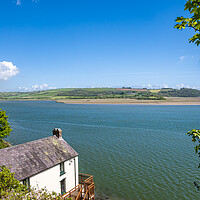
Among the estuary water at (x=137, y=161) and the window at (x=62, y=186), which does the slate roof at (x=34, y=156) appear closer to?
the window at (x=62, y=186)

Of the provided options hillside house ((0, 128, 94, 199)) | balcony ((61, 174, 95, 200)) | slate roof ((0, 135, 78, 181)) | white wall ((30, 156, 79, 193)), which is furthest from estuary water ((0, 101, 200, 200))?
slate roof ((0, 135, 78, 181))

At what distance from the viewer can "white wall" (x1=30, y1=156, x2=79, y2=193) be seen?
18.2 m

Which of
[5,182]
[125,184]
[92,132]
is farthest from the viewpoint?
[92,132]

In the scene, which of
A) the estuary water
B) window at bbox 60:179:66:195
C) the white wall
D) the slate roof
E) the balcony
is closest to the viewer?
the slate roof

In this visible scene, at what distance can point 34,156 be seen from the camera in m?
19.5

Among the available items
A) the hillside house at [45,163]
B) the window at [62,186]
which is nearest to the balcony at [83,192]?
the hillside house at [45,163]

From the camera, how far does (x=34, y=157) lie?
19.3 metres

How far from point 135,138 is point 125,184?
68.8 feet

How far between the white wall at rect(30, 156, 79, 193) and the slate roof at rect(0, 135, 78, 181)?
0.57 m

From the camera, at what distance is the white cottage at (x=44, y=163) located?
692 inches

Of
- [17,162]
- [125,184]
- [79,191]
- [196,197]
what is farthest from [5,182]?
[196,197]

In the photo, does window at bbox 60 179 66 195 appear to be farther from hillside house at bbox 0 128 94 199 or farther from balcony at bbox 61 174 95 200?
balcony at bbox 61 174 95 200

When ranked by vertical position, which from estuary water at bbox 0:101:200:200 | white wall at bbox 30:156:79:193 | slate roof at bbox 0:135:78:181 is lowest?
estuary water at bbox 0:101:200:200

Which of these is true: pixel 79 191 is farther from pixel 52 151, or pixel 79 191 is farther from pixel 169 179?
pixel 169 179
